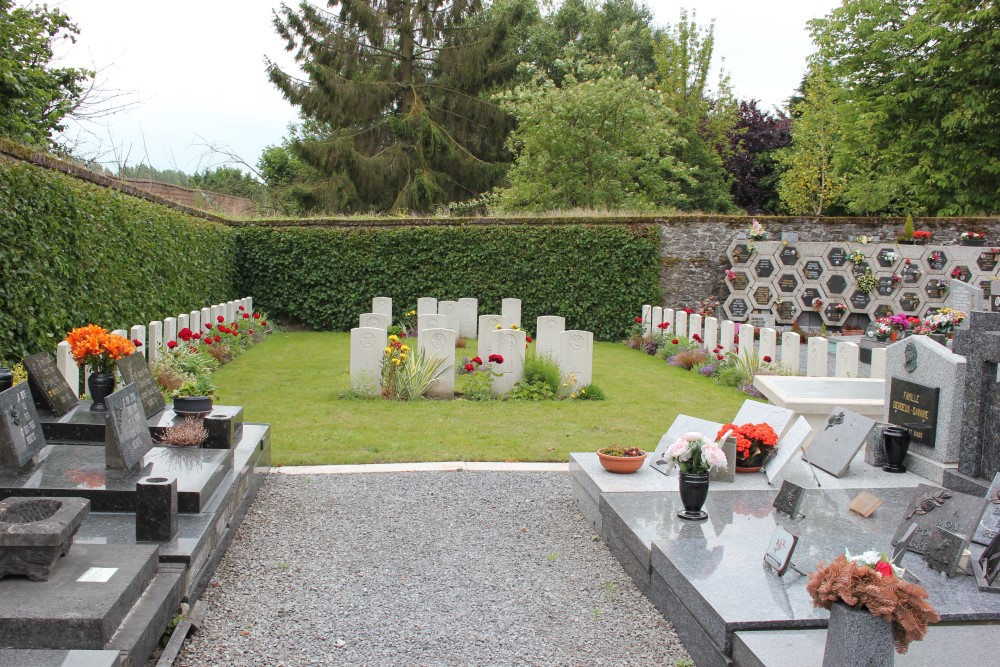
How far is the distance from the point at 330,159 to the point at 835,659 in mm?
23445

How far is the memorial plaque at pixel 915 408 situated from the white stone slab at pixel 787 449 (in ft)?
2.69

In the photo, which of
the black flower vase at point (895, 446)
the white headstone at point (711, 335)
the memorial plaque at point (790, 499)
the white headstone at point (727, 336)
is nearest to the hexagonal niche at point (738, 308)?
the white headstone at point (711, 335)

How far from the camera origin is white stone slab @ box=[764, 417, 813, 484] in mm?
4988

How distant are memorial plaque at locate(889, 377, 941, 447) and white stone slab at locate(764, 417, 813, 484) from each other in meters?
0.82

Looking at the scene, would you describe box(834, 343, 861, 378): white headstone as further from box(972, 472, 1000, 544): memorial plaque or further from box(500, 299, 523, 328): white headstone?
box(500, 299, 523, 328): white headstone

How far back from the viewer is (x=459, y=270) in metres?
16.6

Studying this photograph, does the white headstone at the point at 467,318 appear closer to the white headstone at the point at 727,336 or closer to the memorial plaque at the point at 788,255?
the white headstone at the point at 727,336

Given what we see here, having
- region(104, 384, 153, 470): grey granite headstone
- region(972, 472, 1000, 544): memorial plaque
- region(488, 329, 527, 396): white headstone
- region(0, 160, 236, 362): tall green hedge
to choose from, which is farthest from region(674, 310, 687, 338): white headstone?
region(104, 384, 153, 470): grey granite headstone

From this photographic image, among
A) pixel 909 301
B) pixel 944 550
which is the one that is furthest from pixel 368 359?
pixel 909 301

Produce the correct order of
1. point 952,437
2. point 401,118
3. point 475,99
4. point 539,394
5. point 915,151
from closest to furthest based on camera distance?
point 952,437
point 539,394
point 915,151
point 401,118
point 475,99

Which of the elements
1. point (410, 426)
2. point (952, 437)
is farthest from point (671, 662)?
point (410, 426)

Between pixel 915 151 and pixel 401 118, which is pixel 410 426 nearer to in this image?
pixel 401 118

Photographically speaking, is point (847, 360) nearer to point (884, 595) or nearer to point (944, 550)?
point (944, 550)

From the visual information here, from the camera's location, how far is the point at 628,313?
1600 cm
